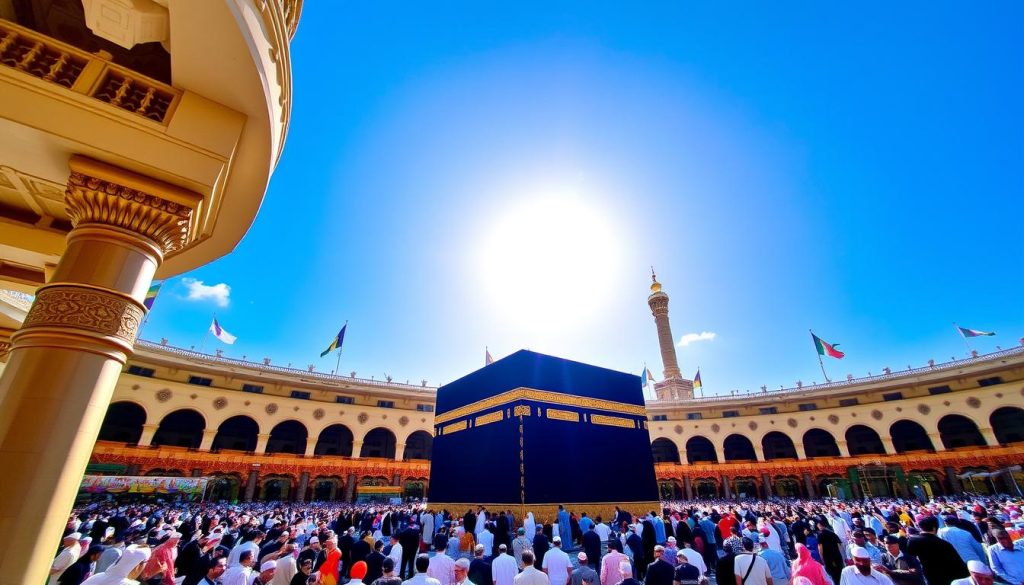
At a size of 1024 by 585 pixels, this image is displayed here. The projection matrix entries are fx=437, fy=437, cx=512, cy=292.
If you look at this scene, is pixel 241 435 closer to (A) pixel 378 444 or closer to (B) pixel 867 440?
(A) pixel 378 444

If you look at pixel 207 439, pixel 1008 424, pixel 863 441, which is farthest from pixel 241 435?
pixel 1008 424

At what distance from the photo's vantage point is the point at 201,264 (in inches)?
179

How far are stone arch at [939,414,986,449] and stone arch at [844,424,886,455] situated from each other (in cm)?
320

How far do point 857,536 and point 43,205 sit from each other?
8758 mm

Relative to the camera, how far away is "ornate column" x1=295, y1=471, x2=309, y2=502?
2261 centimetres

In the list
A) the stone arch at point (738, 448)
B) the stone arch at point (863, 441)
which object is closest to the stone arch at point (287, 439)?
the stone arch at point (738, 448)

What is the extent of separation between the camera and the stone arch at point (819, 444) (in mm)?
29797

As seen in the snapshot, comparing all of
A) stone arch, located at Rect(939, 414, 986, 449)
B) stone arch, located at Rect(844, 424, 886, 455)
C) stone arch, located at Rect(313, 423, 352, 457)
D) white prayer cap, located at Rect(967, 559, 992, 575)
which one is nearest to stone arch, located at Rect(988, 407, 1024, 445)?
stone arch, located at Rect(939, 414, 986, 449)

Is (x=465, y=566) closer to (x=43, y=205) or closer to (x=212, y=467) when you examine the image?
(x=43, y=205)

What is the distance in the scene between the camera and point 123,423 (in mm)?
23484

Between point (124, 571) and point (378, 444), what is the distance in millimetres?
28243

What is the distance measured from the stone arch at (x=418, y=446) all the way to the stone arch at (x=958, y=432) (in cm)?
3233

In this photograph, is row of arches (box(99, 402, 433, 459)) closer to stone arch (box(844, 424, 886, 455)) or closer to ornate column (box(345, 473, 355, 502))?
ornate column (box(345, 473, 355, 502))

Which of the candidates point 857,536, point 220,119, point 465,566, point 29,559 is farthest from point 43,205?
point 857,536
